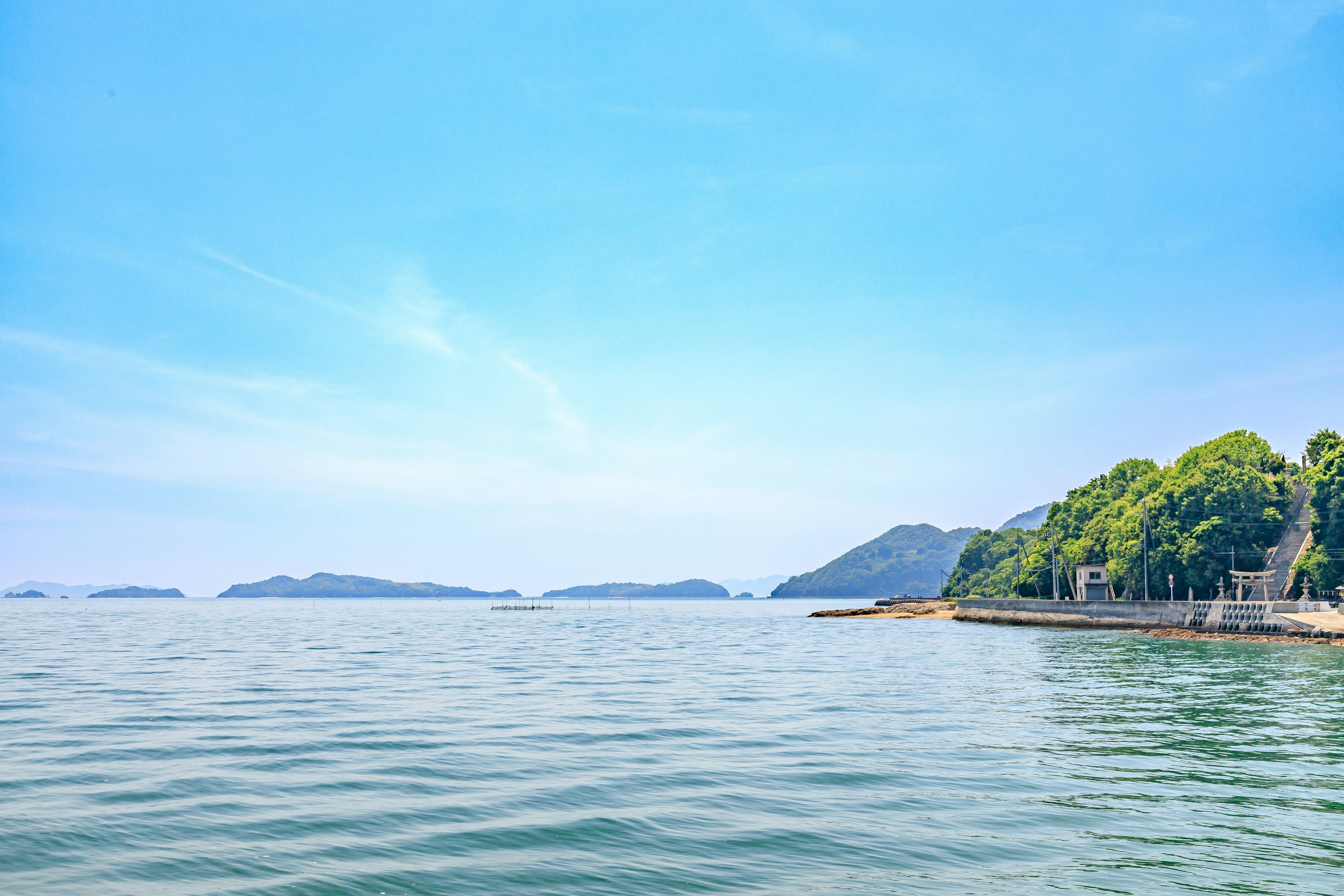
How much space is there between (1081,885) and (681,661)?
147 feet

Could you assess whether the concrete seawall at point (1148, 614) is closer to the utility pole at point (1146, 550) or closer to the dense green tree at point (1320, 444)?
the utility pole at point (1146, 550)

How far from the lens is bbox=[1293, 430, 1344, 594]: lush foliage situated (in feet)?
299

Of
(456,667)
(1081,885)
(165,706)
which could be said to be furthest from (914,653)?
(1081,885)

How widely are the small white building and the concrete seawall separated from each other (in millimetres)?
10800

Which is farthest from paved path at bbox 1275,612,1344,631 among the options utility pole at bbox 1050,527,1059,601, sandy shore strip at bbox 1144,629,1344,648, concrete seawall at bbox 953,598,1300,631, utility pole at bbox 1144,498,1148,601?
utility pole at bbox 1050,527,1059,601

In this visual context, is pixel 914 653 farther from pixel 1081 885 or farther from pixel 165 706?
pixel 1081 885

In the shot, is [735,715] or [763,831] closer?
[763,831]

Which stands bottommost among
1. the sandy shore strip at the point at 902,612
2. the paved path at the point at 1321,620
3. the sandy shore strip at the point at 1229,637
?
the sandy shore strip at the point at 902,612

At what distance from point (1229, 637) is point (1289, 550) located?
29.6m

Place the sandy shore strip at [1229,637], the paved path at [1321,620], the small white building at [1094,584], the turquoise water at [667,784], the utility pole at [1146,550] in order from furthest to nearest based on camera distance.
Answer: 1. the small white building at [1094,584]
2. the utility pole at [1146,550]
3. the paved path at [1321,620]
4. the sandy shore strip at [1229,637]
5. the turquoise water at [667,784]

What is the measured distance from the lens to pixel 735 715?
95.8 ft

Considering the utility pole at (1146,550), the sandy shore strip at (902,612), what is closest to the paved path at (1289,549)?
the utility pole at (1146,550)

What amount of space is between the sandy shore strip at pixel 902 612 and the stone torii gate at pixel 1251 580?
67.8 metres

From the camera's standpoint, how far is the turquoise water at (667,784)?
12547 millimetres
